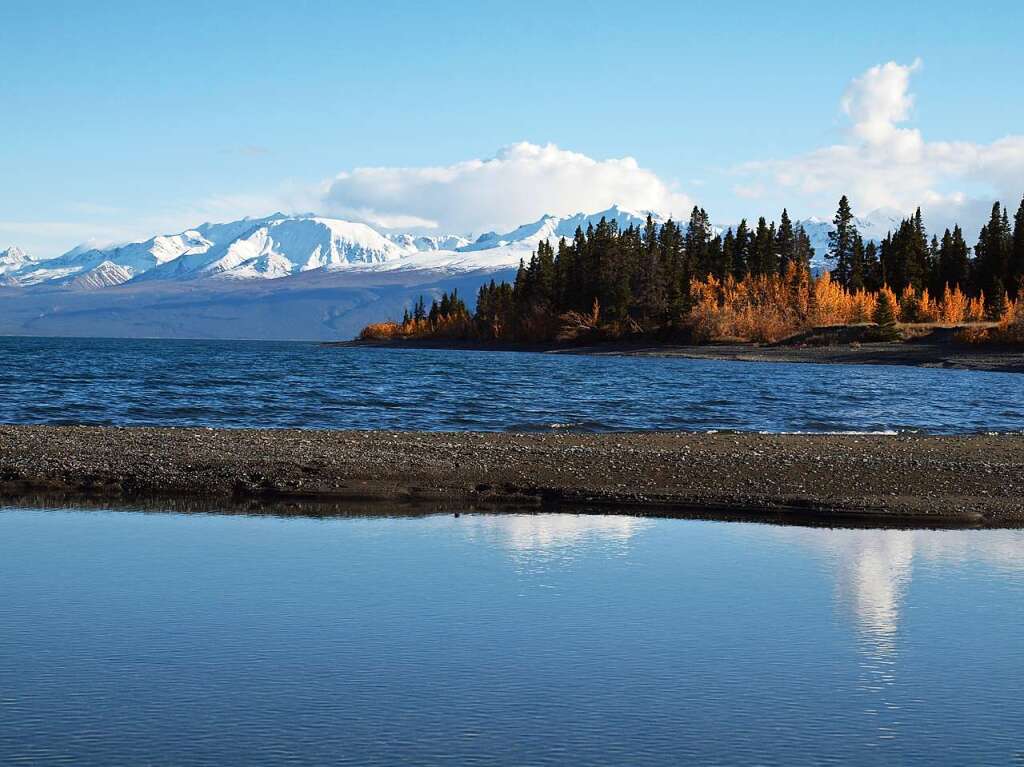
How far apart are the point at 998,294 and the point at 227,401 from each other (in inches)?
4673

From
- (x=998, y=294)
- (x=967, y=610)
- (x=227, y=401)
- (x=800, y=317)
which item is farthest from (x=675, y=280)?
(x=967, y=610)

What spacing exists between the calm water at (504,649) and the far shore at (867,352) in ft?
305

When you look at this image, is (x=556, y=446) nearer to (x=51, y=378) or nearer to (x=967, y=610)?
(x=967, y=610)

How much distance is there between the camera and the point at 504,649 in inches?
485

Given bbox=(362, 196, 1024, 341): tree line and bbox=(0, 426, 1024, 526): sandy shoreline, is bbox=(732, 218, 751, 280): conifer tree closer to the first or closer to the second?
bbox=(362, 196, 1024, 341): tree line

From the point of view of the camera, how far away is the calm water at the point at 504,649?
9.69 meters

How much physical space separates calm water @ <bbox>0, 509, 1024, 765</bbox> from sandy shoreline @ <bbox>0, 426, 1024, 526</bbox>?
12.0 ft

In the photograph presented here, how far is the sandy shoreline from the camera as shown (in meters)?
23.2

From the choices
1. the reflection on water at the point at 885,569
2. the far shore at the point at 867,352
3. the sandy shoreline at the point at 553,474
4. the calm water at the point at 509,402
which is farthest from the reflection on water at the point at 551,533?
the far shore at the point at 867,352

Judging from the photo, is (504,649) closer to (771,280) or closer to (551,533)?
(551,533)

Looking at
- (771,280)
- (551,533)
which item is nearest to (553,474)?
(551,533)

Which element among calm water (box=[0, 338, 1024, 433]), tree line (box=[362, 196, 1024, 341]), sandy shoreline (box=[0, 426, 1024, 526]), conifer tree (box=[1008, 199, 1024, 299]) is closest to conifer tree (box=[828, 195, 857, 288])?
tree line (box=[362, 196, 1024, 341])

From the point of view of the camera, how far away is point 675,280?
171 metres

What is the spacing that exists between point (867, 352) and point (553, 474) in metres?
107
